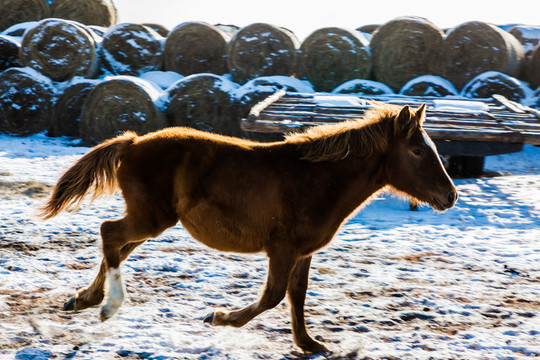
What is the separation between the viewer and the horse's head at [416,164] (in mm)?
3486

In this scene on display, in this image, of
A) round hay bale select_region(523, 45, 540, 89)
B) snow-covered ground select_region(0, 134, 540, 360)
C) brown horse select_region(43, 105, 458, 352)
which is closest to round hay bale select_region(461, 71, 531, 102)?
round hay bale select_region(523, 45, 540, 89)

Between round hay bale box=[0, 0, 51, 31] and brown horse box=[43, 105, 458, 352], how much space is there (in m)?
11.4

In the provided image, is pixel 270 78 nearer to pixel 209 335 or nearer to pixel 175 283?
pixel 175 283

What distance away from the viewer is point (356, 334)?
3705 mm

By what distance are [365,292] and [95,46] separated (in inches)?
372

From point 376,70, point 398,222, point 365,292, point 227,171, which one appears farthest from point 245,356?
point 376,70

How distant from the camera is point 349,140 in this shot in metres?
3.51

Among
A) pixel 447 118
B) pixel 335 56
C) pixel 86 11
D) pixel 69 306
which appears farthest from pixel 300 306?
pixel 86 11

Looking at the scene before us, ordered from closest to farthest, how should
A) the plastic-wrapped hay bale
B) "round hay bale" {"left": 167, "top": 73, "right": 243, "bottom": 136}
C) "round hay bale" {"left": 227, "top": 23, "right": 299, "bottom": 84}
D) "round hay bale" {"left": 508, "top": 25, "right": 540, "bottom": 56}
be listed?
"round hay bale" {"left": 167, "top": 73, "right": 243, "bottom": 136}
the plastic-wrapped hay bale
"round hay bale" {"left": 227, "top": 23, "right": 299, "bottom": 84}
"round hay bale" {"left": 508, "top": 25, "right": 540, "bottom": 56}

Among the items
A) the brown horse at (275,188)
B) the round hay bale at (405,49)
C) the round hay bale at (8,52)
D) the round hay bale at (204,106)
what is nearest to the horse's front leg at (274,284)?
the brown horse at (275,188)

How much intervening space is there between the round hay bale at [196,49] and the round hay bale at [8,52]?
318 centimetres

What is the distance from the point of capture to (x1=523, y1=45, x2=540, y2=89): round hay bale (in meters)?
10.9

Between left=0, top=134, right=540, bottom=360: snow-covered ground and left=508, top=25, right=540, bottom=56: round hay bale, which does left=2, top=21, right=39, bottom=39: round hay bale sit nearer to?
left=0, top=134, right=540, bottom=360: snow-covered ground

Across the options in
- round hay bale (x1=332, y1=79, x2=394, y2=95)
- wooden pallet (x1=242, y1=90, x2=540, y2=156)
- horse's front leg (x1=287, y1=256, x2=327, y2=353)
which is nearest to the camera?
horse's front leg (x1=287, y1=256, x2=327, y2=353)
